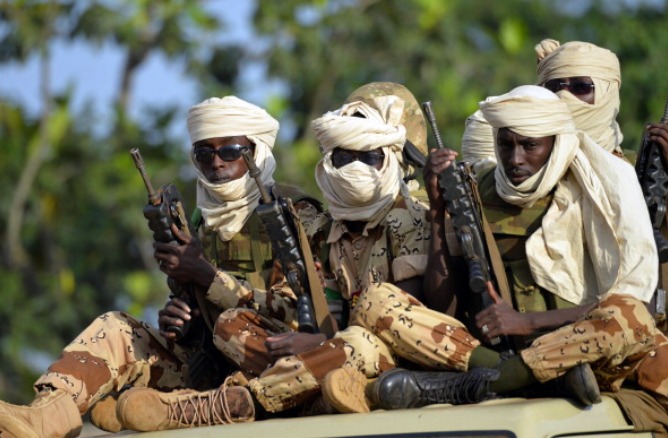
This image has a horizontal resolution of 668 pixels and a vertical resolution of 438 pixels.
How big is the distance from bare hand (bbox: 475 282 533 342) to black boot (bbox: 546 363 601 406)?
48cm

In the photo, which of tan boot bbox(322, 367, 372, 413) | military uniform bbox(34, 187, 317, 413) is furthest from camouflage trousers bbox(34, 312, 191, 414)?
tan boot bbox(322, 367, 372, 413)

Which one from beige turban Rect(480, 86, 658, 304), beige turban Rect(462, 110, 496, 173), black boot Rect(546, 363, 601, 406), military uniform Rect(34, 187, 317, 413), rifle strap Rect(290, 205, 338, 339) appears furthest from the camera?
beige turban Rect(462, 110, 496, 173)

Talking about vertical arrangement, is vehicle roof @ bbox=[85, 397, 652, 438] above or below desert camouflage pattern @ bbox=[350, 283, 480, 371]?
below

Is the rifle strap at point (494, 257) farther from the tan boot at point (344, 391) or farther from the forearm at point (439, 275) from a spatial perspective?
the tan boot at point (344, 391)

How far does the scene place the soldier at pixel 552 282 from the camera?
561cm

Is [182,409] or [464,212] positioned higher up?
[464,212]

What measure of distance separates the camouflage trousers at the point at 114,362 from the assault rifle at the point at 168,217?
153mm

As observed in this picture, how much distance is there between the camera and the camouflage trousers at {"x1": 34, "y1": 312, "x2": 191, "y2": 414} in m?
6.54

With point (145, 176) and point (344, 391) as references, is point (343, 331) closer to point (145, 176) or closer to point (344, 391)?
point (344, 391)

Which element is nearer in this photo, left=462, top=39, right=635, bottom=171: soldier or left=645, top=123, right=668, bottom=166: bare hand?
left=645, top=123, right=668, bottom=166: bare hand

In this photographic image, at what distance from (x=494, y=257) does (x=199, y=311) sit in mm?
1416

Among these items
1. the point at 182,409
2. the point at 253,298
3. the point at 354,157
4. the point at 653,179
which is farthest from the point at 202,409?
the point at 653,179

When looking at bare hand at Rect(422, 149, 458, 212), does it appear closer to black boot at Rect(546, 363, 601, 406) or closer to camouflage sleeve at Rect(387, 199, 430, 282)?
camouflage sleeve at Rect(387, 199, 430, 282)

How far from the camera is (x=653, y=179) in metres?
6.73
